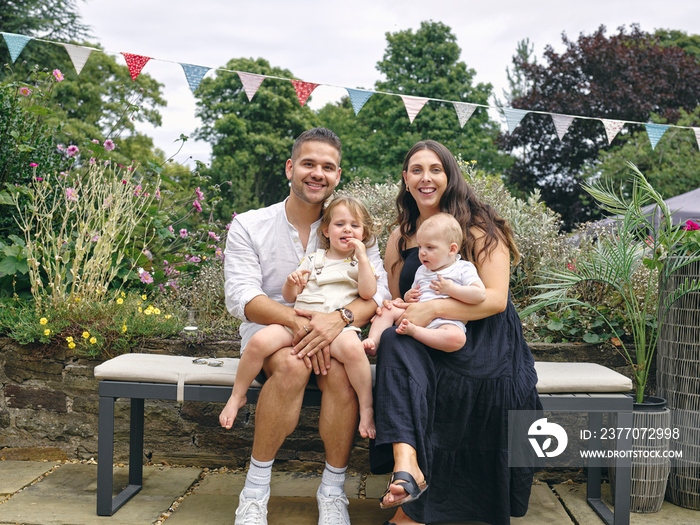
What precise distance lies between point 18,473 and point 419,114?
57.9 ft

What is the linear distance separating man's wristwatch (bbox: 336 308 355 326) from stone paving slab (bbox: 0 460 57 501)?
1.82 metres

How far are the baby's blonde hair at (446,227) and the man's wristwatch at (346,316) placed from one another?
473 millimetres

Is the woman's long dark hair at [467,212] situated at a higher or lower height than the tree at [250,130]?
lower

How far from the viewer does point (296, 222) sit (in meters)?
2.83

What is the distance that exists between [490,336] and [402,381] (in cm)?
48

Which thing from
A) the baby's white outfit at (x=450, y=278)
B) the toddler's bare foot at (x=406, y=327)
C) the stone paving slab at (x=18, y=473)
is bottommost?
the stone paving slab at (x=18, y=473)

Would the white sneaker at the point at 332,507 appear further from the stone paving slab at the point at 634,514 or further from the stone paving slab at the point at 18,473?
the stone paving slab at the point at 18,473

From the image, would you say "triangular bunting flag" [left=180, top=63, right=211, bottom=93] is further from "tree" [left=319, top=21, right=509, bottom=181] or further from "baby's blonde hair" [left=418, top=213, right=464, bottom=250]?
"tree" [left=319, top=21, right=509, bottom=181]

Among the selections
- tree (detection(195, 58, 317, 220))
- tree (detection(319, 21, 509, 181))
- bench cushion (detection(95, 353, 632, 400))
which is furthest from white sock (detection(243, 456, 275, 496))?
tree (detection(195, 58, 317, 220))

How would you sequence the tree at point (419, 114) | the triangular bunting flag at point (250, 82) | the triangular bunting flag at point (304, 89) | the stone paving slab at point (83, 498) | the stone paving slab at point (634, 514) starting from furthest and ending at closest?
the tree at point (419, 114)
the triangular bunting flag at point (304, 89)
the triangular bunting flag at point (250, 82)
the stone paving slab at point (634, 514)
the stone paving slab at point (83, 498)

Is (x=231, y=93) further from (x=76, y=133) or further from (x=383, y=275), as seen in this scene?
(x=383, y=275)

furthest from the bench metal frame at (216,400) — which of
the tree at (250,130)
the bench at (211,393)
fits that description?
the tree at (250,130)

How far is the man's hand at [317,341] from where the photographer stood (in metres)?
2.31

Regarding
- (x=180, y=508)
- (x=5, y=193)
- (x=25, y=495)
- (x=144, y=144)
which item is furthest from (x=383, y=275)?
(x=144, y=144)
